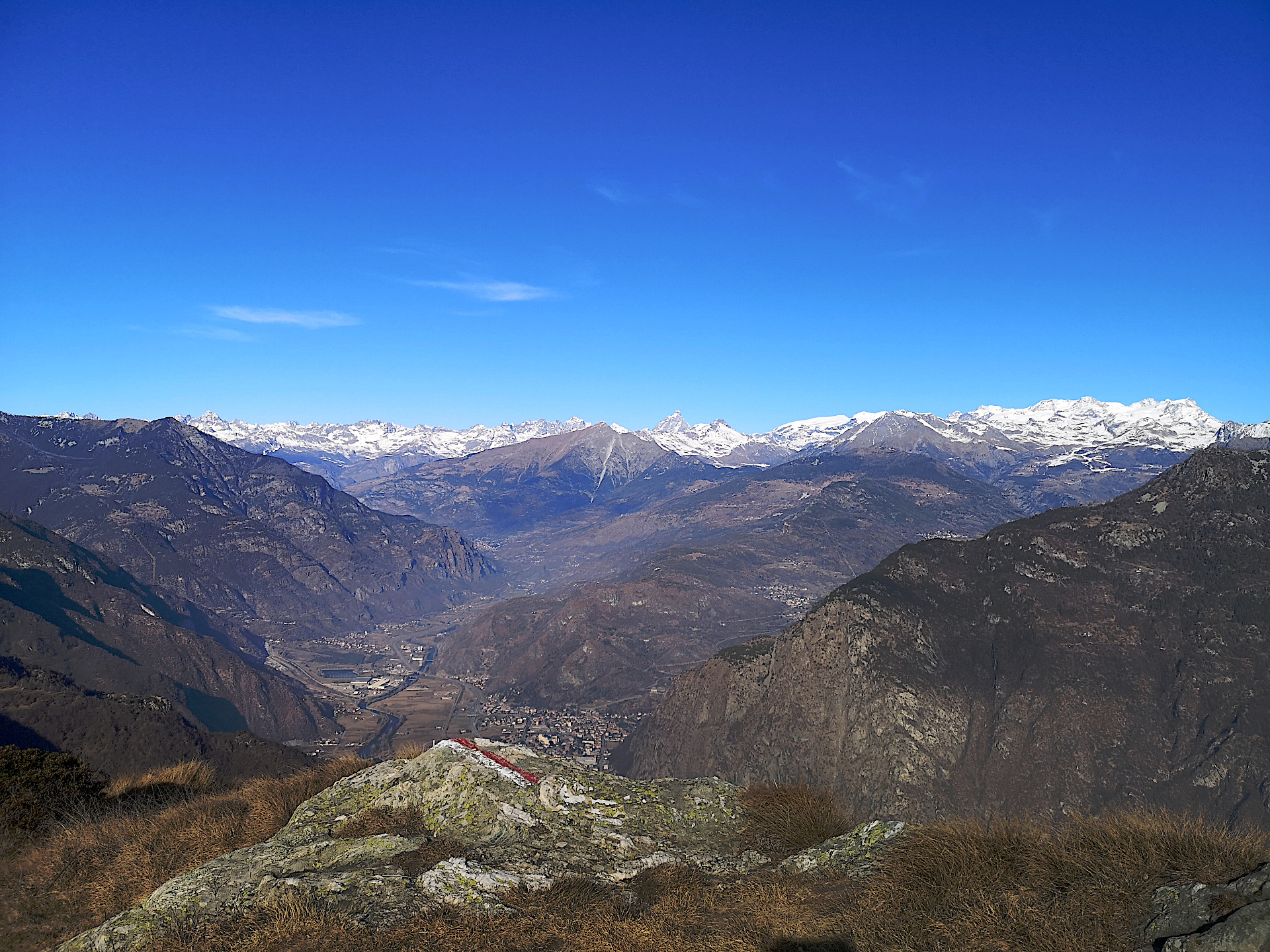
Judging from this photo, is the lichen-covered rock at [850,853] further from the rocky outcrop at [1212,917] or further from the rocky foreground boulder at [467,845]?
the rocky outcrop at [1212,917]

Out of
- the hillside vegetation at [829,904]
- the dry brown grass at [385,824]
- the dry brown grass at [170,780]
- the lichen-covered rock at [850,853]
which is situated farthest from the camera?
the dry brown grass at [170,780]

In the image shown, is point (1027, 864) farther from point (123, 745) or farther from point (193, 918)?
point (123, 745)

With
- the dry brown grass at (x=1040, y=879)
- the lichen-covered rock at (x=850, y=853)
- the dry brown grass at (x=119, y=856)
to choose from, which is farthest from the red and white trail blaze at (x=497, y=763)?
the dry brown grass at (x=1040, y=879)

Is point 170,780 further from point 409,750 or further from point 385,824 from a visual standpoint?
point 385,824

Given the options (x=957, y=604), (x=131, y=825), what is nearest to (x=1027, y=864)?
(x=131, y=825)

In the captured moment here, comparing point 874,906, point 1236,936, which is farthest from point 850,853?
point 1236,936

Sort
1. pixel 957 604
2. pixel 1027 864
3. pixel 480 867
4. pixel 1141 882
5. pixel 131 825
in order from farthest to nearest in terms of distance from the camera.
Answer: pixel 957 604, pixel 131 825, pixel 480 867, pixel 1027 864, pixel 1141 882
